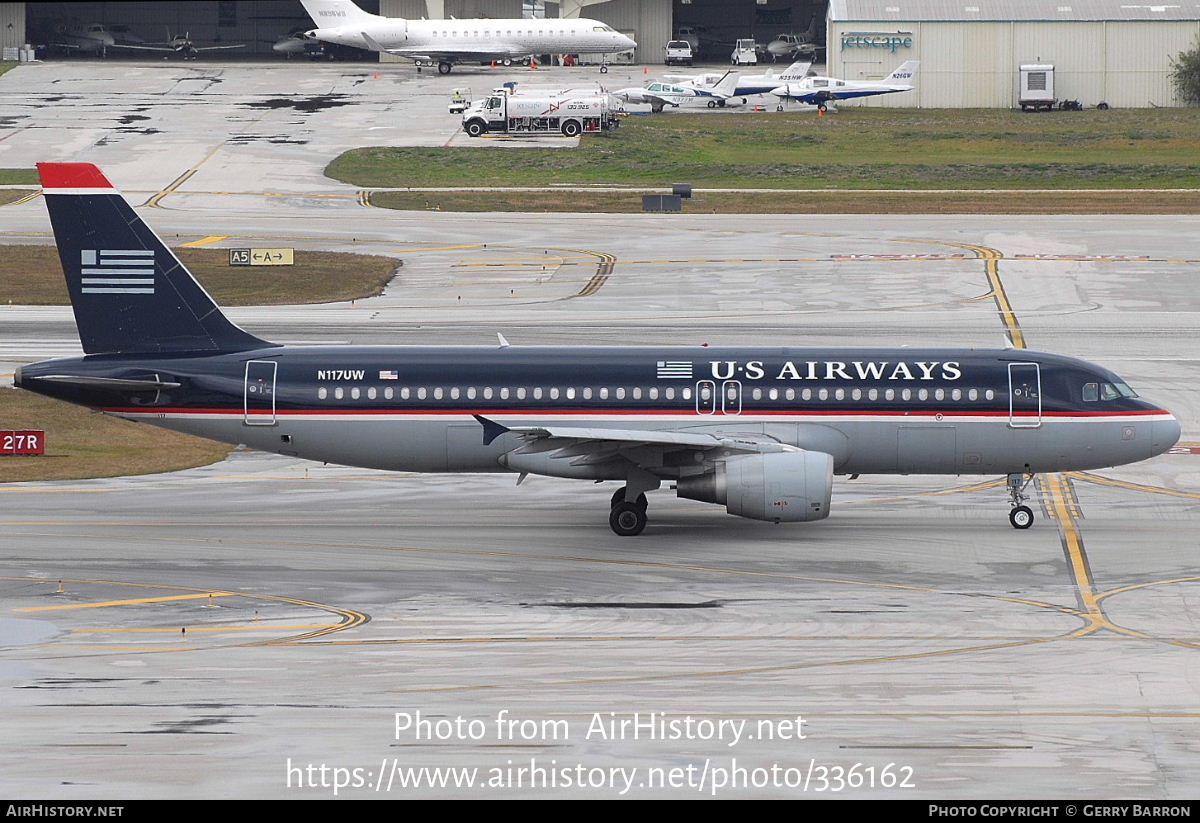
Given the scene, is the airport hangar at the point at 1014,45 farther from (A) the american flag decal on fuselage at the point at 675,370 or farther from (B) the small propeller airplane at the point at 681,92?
(A) the american flag decal on fuselage at the point at 675,370

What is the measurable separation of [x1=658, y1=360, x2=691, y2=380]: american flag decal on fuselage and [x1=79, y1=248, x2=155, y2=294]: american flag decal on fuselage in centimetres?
1198

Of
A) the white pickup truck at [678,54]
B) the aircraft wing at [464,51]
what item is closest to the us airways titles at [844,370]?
the aircraft wing at [464,51]

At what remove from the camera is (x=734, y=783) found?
22016 mm

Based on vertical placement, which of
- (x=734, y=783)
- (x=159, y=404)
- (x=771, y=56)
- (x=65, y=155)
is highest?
(x=771, y=56)

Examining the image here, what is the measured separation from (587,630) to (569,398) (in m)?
8.30

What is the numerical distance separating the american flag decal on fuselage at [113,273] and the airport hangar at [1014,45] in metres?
98.9

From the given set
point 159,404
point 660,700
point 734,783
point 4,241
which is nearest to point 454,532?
point 159,404

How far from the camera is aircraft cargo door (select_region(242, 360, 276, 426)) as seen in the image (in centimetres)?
3638

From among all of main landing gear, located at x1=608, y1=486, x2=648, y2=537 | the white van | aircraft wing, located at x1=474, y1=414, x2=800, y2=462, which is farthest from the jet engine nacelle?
the white van

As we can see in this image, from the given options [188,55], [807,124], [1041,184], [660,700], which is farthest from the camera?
[188,55]

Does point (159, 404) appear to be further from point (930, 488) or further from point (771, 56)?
point (771, 56)

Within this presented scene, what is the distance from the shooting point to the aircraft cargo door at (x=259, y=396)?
36.4m

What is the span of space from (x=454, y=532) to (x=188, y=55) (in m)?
133

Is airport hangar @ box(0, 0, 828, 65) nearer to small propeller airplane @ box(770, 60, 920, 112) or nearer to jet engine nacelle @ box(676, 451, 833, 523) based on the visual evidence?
small propeller airplane @ box(770, 60, 920, 112)
